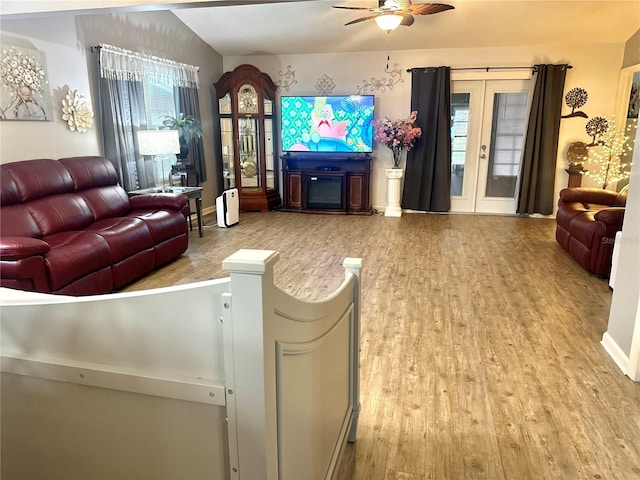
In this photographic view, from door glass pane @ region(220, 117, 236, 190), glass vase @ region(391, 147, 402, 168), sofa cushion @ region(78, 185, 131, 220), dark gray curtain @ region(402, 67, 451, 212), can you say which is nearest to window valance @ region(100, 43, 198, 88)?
door glass pane @ region(220, 117, 236, 190)

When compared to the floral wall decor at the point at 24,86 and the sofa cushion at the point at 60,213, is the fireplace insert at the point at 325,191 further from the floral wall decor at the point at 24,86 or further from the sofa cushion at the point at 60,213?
the floral wall decor at the point at 24,86

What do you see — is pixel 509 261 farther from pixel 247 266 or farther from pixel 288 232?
pixel 247 266

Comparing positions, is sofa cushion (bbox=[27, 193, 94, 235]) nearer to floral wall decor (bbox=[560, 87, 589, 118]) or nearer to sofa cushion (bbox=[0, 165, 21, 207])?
sofa cushion (bbox=[0, 165, 21, 207])

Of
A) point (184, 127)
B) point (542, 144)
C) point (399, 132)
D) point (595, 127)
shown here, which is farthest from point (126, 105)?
point (595, 127)

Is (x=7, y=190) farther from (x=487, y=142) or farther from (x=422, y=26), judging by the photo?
(x=487, y=142)

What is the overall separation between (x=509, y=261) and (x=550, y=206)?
2.55 metres

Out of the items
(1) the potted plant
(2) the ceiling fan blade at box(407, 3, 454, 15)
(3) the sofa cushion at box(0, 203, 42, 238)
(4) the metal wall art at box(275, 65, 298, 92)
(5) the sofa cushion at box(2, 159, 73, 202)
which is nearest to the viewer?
(3) the sofa cushion at box(0, 203, 42, 238)

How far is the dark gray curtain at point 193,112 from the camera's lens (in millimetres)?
6000

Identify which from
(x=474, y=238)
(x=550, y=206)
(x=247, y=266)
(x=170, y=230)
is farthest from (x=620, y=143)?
(x=247, y=266)

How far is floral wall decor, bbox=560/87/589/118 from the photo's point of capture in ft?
20.7

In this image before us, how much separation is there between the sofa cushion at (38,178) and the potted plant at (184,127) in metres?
1.89

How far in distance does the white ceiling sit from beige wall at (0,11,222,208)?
1.80ft

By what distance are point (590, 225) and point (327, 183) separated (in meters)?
3.88

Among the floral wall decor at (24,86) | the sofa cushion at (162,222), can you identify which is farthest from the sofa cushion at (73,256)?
the floral wall decor at (24,86)
